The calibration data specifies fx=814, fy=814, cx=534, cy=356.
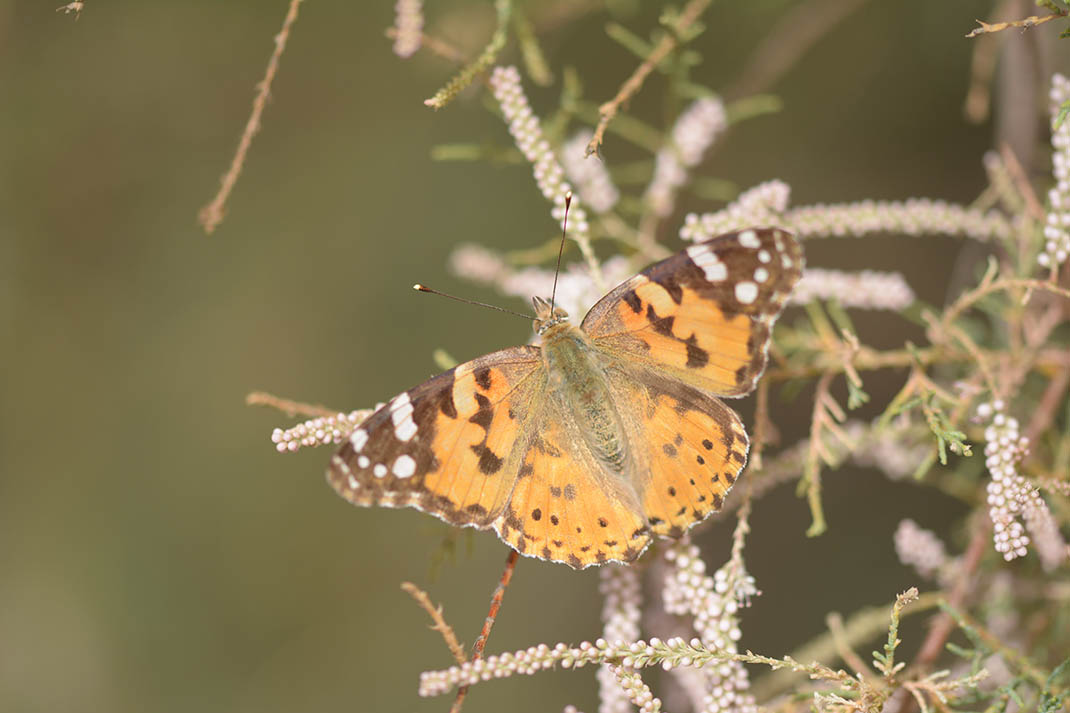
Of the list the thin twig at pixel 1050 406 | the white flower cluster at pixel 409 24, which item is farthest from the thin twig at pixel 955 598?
the white flower cluster at pixel 409 24

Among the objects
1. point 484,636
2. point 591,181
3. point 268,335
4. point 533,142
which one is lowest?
point 268,335

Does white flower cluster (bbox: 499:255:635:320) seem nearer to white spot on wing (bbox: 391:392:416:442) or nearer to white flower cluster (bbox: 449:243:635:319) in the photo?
white flower cluster (bbox: 449:243:635:319)

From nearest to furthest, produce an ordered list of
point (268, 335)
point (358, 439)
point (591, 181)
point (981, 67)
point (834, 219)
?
point (358, 439) < point (834, 219) < point (591, 181) < point (981, 67) < point (268, 335)

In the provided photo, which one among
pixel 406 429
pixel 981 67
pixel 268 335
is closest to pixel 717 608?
pixel 406 429

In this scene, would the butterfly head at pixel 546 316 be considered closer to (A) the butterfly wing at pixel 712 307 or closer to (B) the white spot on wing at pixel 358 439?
(A) the butterfly wing at pixel 712 307

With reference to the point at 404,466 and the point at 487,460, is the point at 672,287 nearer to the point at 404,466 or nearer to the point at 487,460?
the point at 487,460

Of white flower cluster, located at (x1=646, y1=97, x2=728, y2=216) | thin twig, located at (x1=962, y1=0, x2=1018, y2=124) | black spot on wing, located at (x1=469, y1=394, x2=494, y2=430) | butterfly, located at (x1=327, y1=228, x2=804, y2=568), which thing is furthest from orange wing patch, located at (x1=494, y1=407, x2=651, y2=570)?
thin twig, located at (x1=962, y1=0, x2=1018, y2=124)
